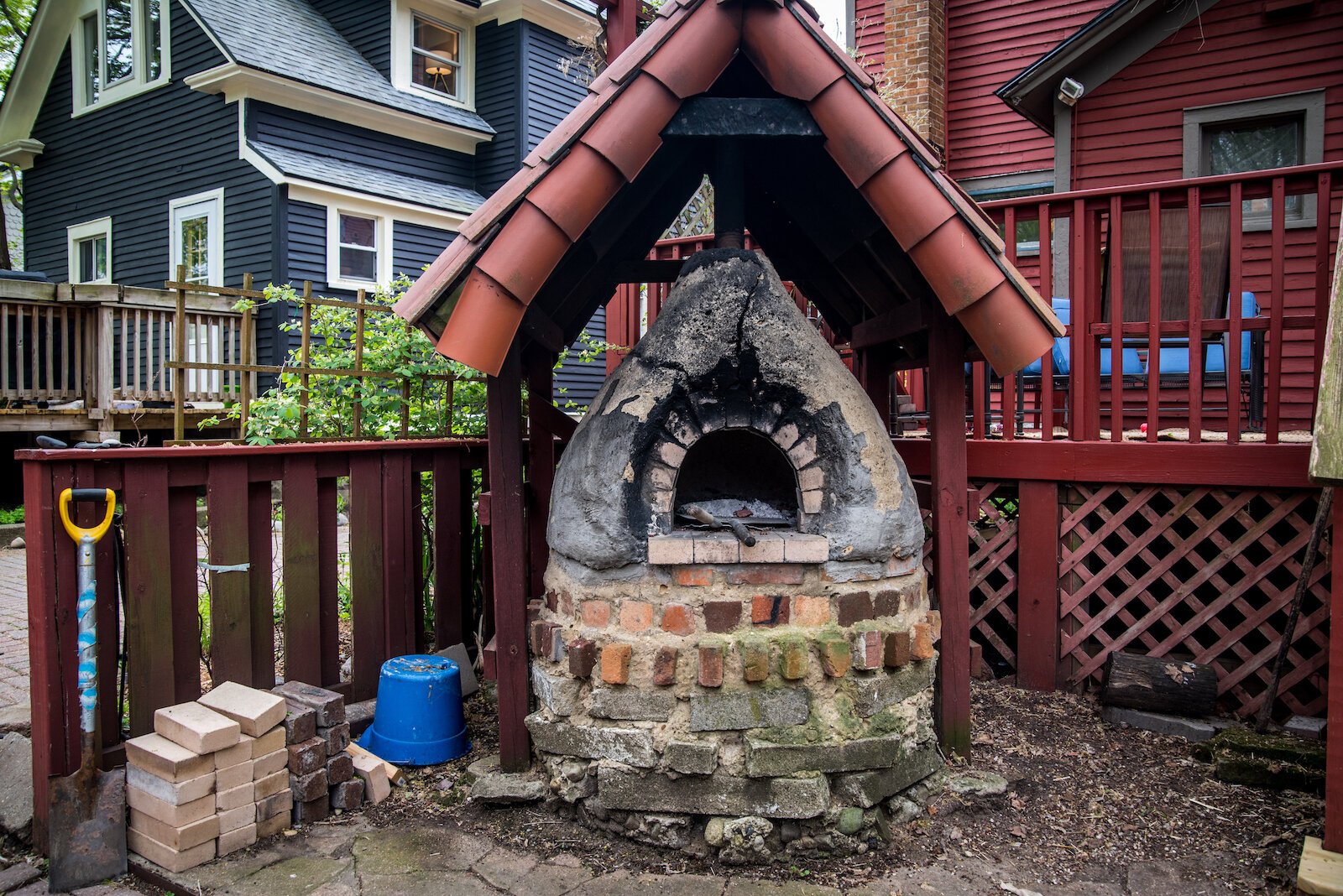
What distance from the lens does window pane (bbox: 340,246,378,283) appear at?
1356cm

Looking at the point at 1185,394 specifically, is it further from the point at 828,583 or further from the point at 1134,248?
the point at 828,583

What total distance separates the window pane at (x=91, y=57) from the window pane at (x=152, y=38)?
1.92m

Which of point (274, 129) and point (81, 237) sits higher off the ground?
point (274, 129)

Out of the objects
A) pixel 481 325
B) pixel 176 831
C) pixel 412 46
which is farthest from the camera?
pixel 412 46

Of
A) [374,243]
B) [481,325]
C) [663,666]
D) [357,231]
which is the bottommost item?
[663,666]

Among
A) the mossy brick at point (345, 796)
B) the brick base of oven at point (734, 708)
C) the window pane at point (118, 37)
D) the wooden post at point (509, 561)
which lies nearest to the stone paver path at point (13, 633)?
the mossy brick at point (345, 796)

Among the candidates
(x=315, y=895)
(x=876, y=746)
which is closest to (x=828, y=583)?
(x=876, y=746)

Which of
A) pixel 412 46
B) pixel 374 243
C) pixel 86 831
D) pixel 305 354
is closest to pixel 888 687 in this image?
pixel 86 831

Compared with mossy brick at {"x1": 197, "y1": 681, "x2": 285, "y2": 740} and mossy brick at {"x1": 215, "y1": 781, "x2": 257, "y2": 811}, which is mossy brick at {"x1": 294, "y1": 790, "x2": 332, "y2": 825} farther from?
mossy brick at {"x1": 197, "y1": 681, "x2": 285, "y2": 740}

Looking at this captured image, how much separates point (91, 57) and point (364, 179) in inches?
288

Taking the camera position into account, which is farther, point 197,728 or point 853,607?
point 853,607

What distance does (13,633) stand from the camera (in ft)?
19.5

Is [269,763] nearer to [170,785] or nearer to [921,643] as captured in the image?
[170,785]

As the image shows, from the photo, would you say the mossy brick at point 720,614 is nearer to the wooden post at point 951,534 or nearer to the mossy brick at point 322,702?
the wooden post at point 951,534
